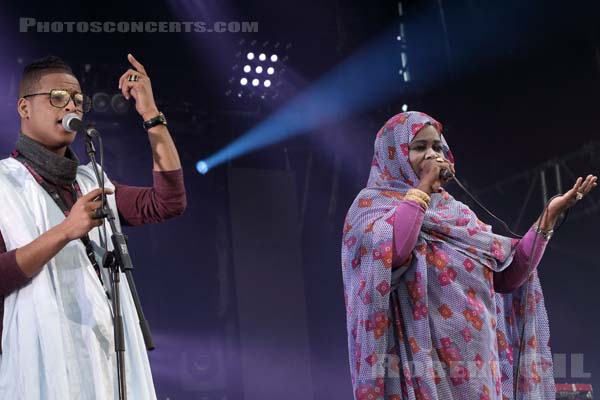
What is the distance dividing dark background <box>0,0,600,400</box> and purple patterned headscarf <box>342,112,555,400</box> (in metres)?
2.31

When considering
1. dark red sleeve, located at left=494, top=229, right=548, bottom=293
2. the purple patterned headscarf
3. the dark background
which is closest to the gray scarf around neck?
the purple patterned headscarf

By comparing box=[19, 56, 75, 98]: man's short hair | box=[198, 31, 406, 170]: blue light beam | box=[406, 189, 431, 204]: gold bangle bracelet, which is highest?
box=[198, 31, 406, 170]: blue light beam

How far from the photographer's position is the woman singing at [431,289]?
2.72m

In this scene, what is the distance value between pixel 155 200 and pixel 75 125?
0.35 metres

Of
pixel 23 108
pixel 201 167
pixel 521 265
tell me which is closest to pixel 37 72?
pixel 23 108

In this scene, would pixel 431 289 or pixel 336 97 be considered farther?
pixel 336 97

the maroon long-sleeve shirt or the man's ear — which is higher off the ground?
the man's ear

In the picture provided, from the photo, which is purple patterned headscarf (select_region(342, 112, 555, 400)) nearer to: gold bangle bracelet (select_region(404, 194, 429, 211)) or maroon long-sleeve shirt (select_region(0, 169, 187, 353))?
gold bangle bracelet (select_region(404, 194, 429, 211))

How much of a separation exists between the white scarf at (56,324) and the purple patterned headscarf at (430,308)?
845 mm

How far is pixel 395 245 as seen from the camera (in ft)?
9.12

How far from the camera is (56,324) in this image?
204 cm

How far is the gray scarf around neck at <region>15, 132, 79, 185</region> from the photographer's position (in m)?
2.24

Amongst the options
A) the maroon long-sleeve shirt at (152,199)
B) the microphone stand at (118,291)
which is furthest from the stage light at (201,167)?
the microphone stand at (118,291)

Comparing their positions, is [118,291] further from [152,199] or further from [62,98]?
[62,98]
